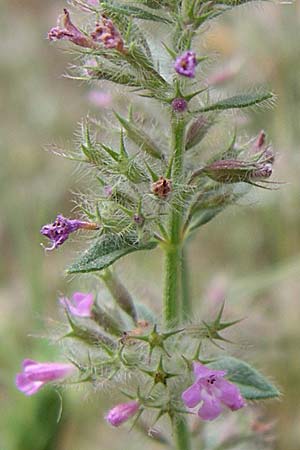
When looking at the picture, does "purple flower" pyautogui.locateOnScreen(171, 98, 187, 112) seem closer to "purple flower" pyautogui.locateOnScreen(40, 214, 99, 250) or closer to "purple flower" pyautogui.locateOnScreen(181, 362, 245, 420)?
"purple flower" pyautogui.locateOnScreen(40, 214, 99, 250)

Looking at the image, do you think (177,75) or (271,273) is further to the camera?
Answer: (271,273)

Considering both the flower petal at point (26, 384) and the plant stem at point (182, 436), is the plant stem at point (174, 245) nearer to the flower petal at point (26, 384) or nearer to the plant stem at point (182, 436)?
the plant stem at point (182, 436)

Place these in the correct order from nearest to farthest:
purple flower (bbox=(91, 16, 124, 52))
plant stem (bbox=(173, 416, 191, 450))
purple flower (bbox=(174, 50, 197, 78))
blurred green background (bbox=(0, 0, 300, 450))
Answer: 1. purple flower (bbox=(174, 50, 197, 78))
2. purple flower (bbox=(91, 16, 124, 52))
3. plant stem (bbox=(173, 416, 191, 450))
4. blurred green background (bbox=(0, 0, 300, 450))

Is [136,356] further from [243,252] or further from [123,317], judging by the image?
[243,252]

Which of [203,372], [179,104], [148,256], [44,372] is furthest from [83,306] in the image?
[148,256]

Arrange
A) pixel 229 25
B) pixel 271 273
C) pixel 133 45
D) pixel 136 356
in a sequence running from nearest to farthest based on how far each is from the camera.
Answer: pixel 133 45 < pixel 136 356 < pixel 271 273 < pixel 229 25

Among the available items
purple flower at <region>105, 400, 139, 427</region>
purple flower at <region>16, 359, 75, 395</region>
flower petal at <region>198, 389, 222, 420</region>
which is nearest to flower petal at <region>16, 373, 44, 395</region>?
purple flower at <region>16, 359, 75, 395</region>

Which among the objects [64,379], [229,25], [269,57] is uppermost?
[229,25]

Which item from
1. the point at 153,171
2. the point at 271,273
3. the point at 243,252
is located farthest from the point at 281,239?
the point at 153,171
